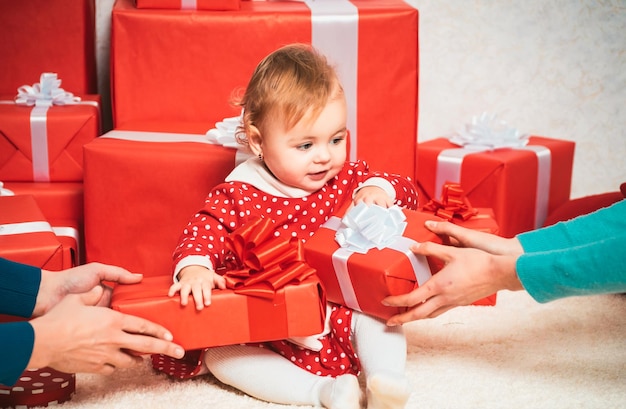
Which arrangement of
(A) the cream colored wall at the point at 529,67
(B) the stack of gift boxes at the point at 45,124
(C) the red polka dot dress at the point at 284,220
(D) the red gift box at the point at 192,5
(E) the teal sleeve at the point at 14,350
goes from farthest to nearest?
(A) the cream colored wall at the point at 529,67 → (D) the red gift box at the point at 192,5 → (B) the stack of gift boxes at the point at 45,124 → (C) the red polka dot dress at the point at 284,220 → (E) the teal sleeve at the point at 14,350

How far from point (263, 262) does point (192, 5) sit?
94cm

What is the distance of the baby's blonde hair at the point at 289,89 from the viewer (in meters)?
1.35

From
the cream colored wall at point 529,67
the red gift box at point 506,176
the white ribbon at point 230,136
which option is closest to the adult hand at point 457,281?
the white ribbon at point 230,136

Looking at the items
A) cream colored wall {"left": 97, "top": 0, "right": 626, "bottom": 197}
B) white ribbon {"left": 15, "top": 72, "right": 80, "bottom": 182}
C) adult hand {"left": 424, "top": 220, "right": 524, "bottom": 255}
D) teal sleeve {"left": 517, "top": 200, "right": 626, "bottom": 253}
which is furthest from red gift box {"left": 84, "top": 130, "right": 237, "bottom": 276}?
cream colored wall {"left": 97, "top": 0, "right": 626, "bottom": 197}

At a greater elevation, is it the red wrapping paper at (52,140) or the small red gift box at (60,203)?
the red wrapping paper at (52,140)

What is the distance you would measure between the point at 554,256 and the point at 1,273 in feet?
3.04

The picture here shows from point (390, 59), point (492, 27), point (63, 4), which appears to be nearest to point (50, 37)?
point (63, 4)

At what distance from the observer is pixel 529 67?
95.2 inches

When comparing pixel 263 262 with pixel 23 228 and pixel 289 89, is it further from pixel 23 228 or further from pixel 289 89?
pixel 23 228

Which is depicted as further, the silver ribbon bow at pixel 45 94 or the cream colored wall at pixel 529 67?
the cream colored wall at pixel 529 67

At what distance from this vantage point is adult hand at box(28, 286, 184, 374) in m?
1.11

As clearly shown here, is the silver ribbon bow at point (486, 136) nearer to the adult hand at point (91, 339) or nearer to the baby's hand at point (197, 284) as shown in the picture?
the baby's hand at point (197, 284)

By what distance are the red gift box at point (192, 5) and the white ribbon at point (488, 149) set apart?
0.72 meters

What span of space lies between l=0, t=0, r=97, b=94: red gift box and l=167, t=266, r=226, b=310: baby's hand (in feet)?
3.32
